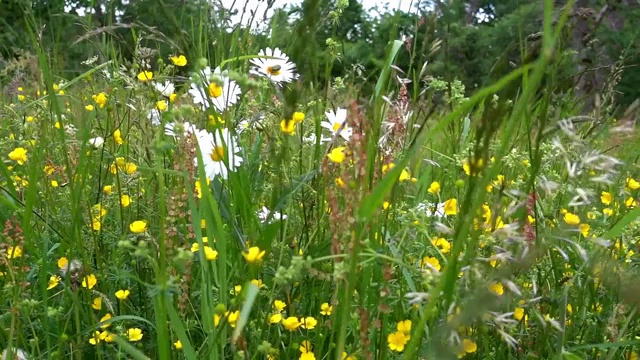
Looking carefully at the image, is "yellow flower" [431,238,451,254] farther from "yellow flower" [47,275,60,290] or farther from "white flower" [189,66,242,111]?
"yellow flower" [47,275,60,290]

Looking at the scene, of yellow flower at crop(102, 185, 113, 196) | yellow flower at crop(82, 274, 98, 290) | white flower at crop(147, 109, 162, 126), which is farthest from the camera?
yellow flower at crop(102, 185, 113, 196)

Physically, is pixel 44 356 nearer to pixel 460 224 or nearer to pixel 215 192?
pixel 215 192

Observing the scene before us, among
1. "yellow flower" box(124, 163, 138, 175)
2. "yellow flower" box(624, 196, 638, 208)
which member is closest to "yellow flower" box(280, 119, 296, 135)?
"yellow flower" box(124, 163, 138, 175)

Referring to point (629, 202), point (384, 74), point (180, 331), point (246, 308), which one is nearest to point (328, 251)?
point (384, 74)

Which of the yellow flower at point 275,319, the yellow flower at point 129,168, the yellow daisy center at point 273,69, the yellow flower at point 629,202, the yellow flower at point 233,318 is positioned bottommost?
the yellow flower at point 275,319

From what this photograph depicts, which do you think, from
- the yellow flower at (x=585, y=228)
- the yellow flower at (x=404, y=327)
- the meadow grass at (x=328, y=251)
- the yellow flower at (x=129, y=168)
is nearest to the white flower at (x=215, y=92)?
the meadow grass at (x=328, y=251)

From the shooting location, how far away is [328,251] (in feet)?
4.25

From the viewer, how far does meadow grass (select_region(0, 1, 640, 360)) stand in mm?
782

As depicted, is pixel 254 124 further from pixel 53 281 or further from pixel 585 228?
pixel 585 228

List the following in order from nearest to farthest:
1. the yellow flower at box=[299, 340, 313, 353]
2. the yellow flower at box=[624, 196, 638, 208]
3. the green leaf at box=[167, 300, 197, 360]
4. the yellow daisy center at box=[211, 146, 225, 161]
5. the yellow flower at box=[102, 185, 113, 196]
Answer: the green leaf at box=[167, 300, 197, 360], the yellow daisy center at box=[211, 146, 225, 161], the yellow flower at box=[299, 340, 313, 353], the yellow flower at box=[102, 185, 113, 196], the yellow flower at box=[624, 196, 638, 208]

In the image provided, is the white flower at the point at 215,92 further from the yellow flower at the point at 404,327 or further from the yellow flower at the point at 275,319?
the yellow flower at the point at 404,327

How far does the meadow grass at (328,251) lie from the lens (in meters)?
0.78

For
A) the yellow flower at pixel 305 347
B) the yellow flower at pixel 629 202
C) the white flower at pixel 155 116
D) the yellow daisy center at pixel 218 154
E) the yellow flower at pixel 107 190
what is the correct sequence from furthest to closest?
the yellow flower at pixel 629 202 < the yellow flower at pixel 107 190 < the white flower at pixel 155 116 < the yellow flower at pixel 305 347 < the yellow daisy center at pixel 218 154

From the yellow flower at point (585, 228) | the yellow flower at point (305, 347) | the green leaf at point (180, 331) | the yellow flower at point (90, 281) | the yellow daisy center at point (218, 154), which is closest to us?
the green leaf at point (180, 331)
